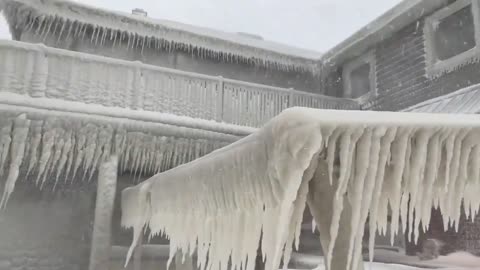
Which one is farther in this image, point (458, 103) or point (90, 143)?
point (458, 103)

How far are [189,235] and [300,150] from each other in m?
2.16

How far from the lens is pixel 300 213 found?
2572mm

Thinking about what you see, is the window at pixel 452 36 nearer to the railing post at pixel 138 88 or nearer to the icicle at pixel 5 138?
the railing post at pixel 138 88

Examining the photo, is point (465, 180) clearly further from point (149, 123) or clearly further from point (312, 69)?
point (312, 69)

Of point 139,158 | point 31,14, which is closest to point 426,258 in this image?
point 139,158

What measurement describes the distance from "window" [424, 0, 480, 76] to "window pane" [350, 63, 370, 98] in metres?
2.59

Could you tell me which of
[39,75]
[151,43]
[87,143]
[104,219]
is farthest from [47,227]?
[151,43]

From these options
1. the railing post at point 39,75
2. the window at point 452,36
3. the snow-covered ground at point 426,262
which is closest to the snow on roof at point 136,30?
the railing post at point 39,75

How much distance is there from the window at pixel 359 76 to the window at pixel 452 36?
1.96 meters

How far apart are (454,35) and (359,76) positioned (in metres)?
3.49

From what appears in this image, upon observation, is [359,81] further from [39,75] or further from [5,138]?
[5,138]

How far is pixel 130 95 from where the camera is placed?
323 inches

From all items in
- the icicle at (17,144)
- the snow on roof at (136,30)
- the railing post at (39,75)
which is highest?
the snow on roof at (136,30)

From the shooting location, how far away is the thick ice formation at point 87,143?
7.05 m
